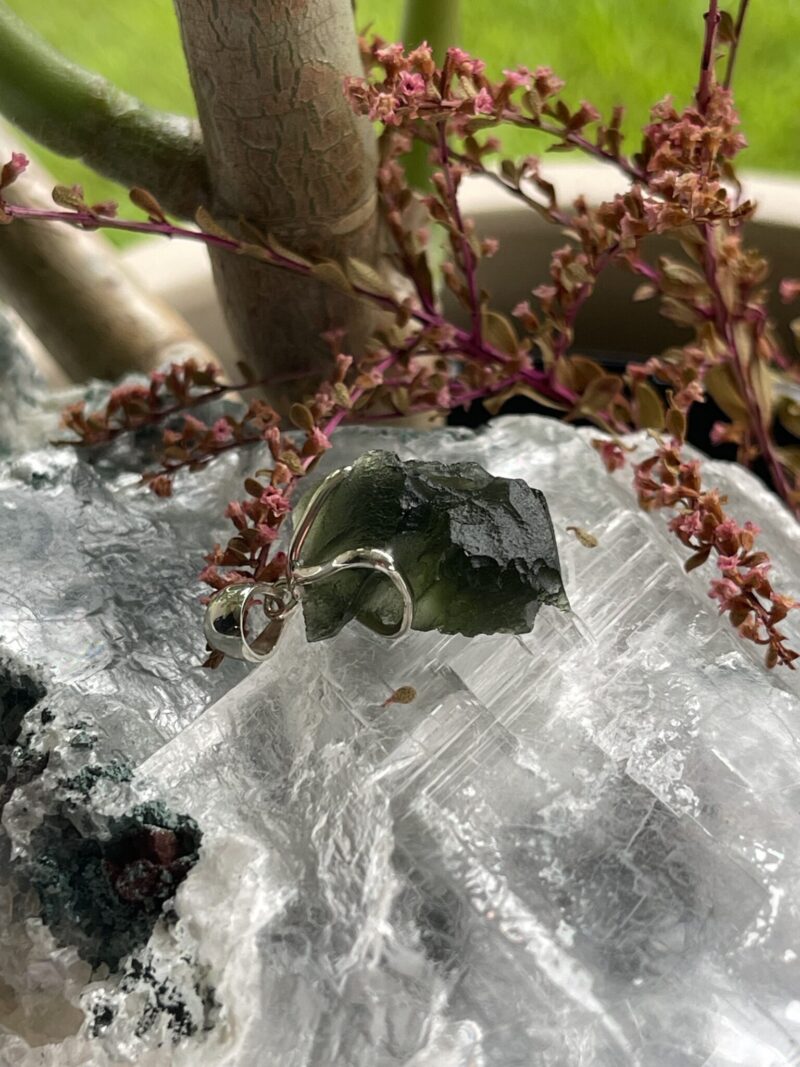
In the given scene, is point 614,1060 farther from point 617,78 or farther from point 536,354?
point 617,78

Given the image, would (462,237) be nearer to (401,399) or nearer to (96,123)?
(401,399)

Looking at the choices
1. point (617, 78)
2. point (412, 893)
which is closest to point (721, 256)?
point (412, 893)

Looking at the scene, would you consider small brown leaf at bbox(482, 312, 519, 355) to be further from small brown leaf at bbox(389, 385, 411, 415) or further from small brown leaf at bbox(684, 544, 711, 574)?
small brown leaf at bbox(684, 544, 711, 574)

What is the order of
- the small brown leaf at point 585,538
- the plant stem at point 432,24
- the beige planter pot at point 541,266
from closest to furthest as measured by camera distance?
the small brown leaf at point 585,538
the plant stem at point 432,24
the beige planter pot at point 541,266

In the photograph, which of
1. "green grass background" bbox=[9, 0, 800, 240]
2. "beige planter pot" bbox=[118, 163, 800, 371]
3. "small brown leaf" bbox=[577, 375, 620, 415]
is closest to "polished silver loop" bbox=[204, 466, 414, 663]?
"small brown leaf" bbox=[577, 375, 620, 415]

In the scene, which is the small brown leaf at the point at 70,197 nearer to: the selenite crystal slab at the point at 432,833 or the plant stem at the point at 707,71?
the selenite crystal slab at the point at 432,833

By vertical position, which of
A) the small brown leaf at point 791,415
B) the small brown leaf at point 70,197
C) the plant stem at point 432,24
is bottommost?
the small brown leaf at point 70,197

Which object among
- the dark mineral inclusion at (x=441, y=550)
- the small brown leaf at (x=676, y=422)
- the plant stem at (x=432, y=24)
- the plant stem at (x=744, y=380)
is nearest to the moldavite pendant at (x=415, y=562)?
the dark mineral inclusion at (x=441, y=550)
